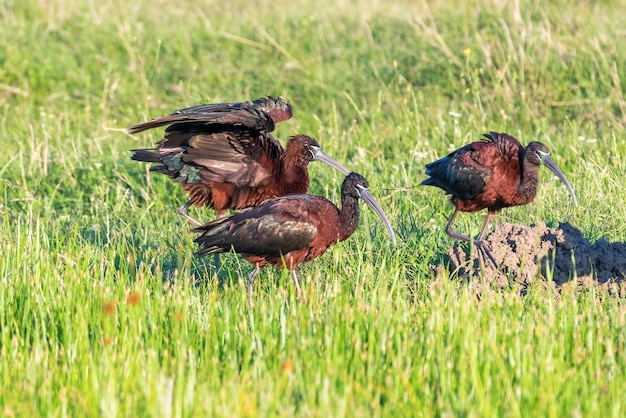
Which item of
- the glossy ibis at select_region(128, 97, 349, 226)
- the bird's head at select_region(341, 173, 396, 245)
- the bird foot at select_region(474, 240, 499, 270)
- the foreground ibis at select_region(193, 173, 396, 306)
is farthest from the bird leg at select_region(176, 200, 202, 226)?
the bird foot at select_region(474, 240, 499, 270)

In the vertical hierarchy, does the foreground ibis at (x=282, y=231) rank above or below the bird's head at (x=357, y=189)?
below

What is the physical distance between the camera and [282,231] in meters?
5.44

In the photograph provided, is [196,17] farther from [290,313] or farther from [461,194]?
[290,313]

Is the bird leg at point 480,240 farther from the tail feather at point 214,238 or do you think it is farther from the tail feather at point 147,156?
the tail feather at point 147,156

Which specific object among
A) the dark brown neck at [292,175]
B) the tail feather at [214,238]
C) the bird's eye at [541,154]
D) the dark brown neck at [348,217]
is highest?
the bird's eye at [541,154]

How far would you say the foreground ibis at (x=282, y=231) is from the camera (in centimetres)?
546

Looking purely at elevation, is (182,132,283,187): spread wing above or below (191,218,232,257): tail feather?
above

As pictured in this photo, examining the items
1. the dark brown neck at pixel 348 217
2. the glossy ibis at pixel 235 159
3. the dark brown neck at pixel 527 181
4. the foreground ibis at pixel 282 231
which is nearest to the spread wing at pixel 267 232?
the foreground ibis at pixel 282 231

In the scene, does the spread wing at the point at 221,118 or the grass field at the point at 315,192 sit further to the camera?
the spread wing at the point at 221,118

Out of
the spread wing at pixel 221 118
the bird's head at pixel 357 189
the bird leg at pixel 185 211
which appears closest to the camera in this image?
the bird's head at pixel 357 189

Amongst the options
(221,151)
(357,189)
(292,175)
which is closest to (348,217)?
(357,189)

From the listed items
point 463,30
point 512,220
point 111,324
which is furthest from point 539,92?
point 111,324

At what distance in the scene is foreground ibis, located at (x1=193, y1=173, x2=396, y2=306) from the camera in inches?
215

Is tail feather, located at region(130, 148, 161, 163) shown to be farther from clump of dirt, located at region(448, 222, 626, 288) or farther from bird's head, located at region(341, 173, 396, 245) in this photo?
clump of dirt, located at region(448, 222, 626, 288)
